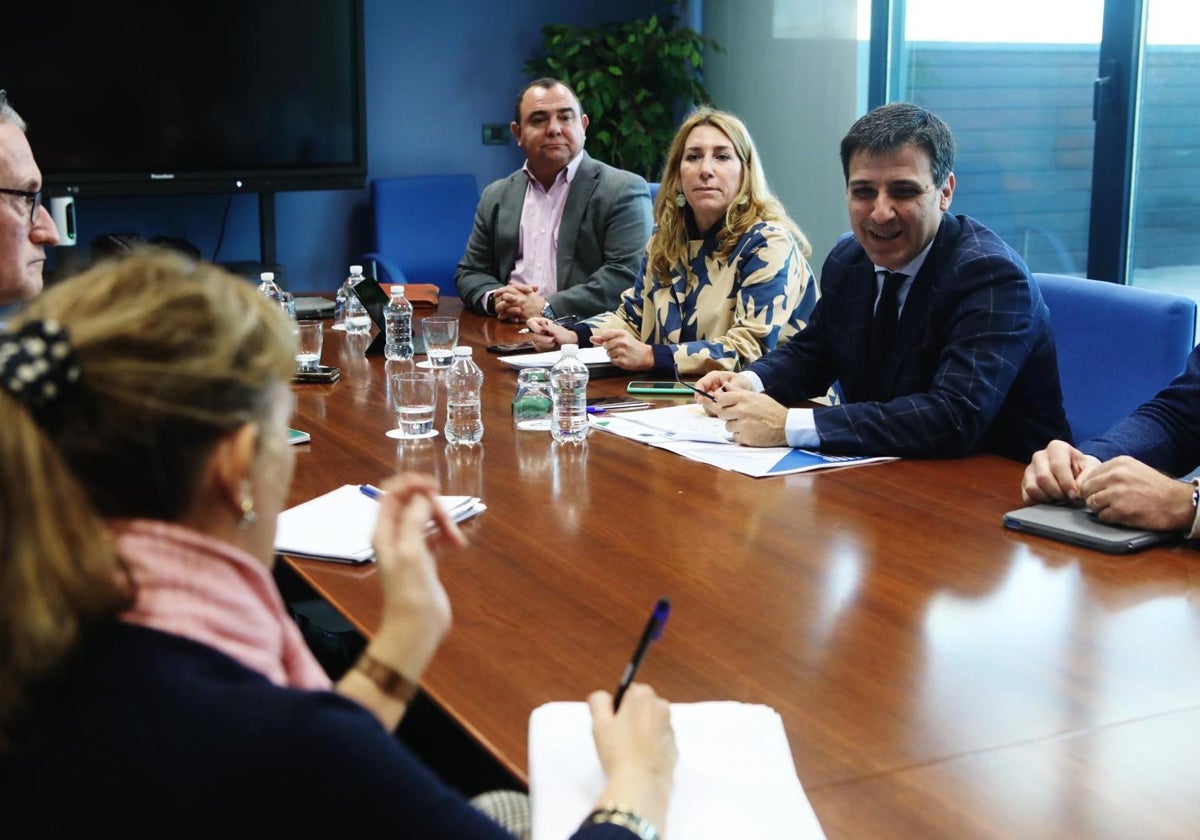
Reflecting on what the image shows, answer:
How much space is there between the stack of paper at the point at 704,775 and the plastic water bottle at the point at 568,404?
3.79 feet

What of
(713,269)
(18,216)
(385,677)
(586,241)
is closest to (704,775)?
(385,677)

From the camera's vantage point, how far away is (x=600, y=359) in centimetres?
304

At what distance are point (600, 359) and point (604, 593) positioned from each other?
58.6 inches

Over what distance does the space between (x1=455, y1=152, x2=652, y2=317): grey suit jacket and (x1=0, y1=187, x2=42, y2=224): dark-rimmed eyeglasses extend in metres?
1.85

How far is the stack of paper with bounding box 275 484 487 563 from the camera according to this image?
1.76 m

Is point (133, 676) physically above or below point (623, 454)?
above

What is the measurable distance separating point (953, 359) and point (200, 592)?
68.6 inches

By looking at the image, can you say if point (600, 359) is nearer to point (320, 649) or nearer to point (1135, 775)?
point (320, 649)

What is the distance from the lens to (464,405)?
246 centimetres

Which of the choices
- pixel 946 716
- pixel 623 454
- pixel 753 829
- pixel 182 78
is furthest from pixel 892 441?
pixel 182 78

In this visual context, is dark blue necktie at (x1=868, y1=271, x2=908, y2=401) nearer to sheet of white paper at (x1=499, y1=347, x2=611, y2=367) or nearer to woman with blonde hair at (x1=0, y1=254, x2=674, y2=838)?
sheet of white paper at (x1=499, y1=347, x2=611, y2=367)

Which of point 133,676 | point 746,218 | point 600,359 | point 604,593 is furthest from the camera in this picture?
point 746,218

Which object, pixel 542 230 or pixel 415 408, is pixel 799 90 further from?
pixel 415 408

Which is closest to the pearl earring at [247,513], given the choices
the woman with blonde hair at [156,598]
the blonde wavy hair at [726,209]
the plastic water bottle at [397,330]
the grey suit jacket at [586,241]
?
the woman with blonde hair at [156,598]
